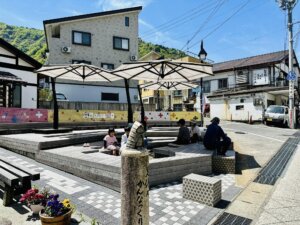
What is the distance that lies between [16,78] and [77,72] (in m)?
8.35

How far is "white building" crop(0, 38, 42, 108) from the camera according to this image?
17719mm

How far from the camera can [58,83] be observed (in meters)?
23.5

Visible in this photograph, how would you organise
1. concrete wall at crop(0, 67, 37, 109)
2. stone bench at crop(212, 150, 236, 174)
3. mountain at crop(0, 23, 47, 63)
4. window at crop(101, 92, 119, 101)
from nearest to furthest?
stone bench at crop(212, 150, 236, 174) → concrete wall at crop(0, 67, 37, 109) → window at crop(101, 92, 119, 101) → mountain at crop(0, 23, 47, 63)

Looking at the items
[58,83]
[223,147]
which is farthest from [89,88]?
[223,147]

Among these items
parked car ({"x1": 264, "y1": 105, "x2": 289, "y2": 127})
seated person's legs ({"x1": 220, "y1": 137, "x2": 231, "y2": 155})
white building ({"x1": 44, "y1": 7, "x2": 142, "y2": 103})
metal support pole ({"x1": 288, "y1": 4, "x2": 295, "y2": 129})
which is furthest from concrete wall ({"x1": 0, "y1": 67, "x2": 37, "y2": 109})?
metal support pole ({"x1": 288, "y1": 4, "x2": 295, "y2": 129})

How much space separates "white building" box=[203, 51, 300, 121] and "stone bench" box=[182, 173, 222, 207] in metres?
26.6

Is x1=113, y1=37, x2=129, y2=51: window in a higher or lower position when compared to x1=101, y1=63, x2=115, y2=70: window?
higher

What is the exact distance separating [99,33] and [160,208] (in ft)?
78.4

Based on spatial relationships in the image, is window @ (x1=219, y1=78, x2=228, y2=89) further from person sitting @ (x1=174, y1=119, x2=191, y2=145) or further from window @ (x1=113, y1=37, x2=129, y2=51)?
person sitting @ (x1=174, y1=119, x2=191, y2=145)

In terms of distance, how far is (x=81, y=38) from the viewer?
24.7 meters

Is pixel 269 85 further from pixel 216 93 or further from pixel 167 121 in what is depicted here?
pixel 167 121

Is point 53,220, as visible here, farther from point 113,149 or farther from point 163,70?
point 163,70

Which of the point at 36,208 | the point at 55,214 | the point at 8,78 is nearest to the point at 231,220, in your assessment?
the point at 55,214

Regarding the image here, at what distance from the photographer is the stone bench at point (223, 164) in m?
7.54
